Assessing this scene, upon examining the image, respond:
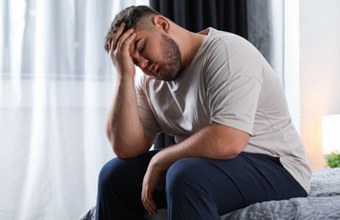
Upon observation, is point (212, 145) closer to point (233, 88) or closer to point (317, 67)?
point (233, 88)

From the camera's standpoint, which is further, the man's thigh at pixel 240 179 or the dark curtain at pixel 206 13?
the dark curtain at pixel 206 13

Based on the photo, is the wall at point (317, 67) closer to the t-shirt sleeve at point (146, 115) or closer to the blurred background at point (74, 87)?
the blurred background at point (74, 87)

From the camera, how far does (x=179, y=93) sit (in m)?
1.40

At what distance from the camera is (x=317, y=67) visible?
8.66 feet

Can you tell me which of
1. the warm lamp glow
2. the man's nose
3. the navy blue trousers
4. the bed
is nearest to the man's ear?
A: the man's nose

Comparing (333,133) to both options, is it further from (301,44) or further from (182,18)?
(182,18)

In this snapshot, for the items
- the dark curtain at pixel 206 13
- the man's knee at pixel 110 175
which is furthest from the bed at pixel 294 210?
the dark curtain at pixel 206 13

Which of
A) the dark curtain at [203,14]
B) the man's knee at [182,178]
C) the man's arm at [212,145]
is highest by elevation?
the dark curtain at [203,14]

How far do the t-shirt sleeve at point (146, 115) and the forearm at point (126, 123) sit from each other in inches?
3.0

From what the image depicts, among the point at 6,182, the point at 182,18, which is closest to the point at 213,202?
the point at 6,182

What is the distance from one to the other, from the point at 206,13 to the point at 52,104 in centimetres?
103

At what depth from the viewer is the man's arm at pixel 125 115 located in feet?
4.64

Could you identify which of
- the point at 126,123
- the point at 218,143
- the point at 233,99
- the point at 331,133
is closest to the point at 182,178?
the point at 218,143

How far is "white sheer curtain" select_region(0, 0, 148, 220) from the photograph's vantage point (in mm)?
2293
